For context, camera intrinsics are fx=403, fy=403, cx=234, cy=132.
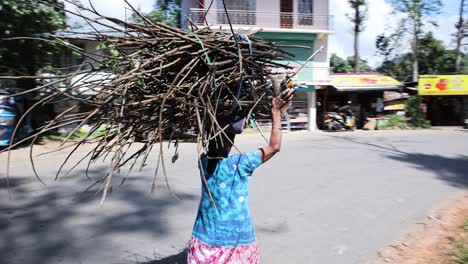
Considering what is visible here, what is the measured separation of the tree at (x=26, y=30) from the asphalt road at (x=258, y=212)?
4.74 m

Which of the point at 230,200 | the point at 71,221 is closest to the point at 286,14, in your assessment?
the point at 71,221

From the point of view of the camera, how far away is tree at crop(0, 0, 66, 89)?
39.4ft

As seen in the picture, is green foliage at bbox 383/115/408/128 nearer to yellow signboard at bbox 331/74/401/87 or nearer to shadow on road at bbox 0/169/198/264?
yellow signboard at bbox 331/74/401/87

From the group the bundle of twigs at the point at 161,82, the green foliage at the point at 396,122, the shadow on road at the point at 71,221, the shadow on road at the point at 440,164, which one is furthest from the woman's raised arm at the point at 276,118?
the green foliage at the point at 396,122

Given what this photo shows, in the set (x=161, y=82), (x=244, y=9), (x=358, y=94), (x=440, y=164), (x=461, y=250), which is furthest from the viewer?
(x=358, y=94)

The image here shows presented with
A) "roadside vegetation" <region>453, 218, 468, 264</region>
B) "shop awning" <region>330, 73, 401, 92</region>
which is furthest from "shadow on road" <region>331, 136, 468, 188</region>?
"shop awning" <region>330, 73, 401, 92</region>

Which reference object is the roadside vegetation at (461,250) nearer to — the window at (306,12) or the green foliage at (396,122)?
the window at (306,12)

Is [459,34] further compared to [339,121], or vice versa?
[459,34]

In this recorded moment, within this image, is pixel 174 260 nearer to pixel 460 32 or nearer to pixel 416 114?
pixel 416 114

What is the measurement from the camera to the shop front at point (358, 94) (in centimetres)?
2278

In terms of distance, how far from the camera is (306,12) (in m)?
21.9

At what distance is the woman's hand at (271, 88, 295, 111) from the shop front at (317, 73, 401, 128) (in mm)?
20601

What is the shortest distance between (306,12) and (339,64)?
9.70 meters

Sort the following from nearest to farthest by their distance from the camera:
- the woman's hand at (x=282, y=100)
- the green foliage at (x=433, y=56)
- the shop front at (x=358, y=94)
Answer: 1. the woman's hand at (x=282, y=100)
2. the shop front at (x=358, y=94)
3. the green foliage at (x=433, y=56)
